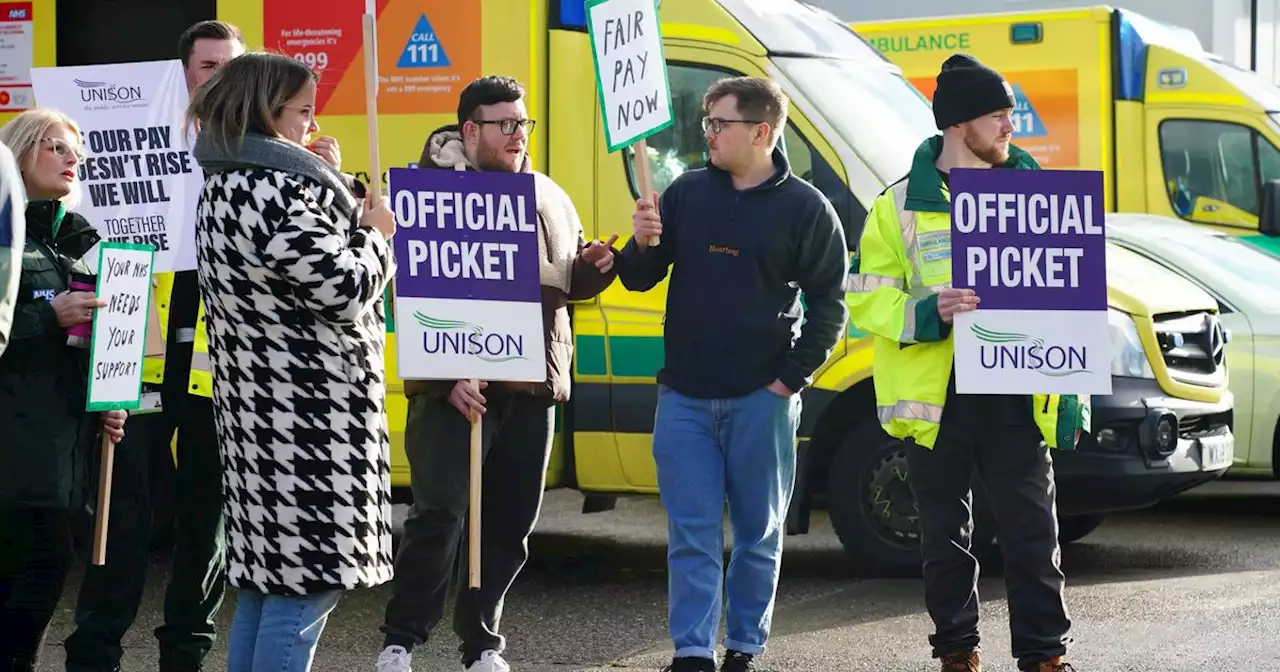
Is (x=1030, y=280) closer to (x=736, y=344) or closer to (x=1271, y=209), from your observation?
(x=736, y=344)

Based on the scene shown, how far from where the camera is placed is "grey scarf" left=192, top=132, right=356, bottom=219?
4805mm

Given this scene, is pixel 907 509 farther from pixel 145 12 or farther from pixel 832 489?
pixel 145 12

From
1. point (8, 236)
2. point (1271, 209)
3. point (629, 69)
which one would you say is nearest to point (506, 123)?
point (629, 69)

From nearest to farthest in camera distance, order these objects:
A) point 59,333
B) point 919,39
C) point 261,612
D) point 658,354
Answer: point 261,612
point 59,333
point 658,354
point 919,39

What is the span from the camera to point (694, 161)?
8305mm

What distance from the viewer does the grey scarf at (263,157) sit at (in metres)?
4.80

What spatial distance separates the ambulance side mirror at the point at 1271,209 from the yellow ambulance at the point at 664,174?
2954mm

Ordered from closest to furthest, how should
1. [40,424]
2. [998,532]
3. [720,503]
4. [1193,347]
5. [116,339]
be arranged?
1. [40,424]
2. [116,339]
3. [998,532]
4. [720,503]
5. [1193,347]

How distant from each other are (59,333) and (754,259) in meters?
2.09

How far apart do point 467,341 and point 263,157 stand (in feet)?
4.07

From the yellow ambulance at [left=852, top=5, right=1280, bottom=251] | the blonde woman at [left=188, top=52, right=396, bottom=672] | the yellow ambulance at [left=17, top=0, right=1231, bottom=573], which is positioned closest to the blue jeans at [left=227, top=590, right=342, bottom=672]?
the blonde woman at [left=188, top=52, right=396, bottom=672]

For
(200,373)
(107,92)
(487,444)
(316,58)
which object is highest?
(316,58)

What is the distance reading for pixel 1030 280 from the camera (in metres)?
5.91

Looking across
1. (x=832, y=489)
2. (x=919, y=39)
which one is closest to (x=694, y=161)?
(x=832, y=489)
